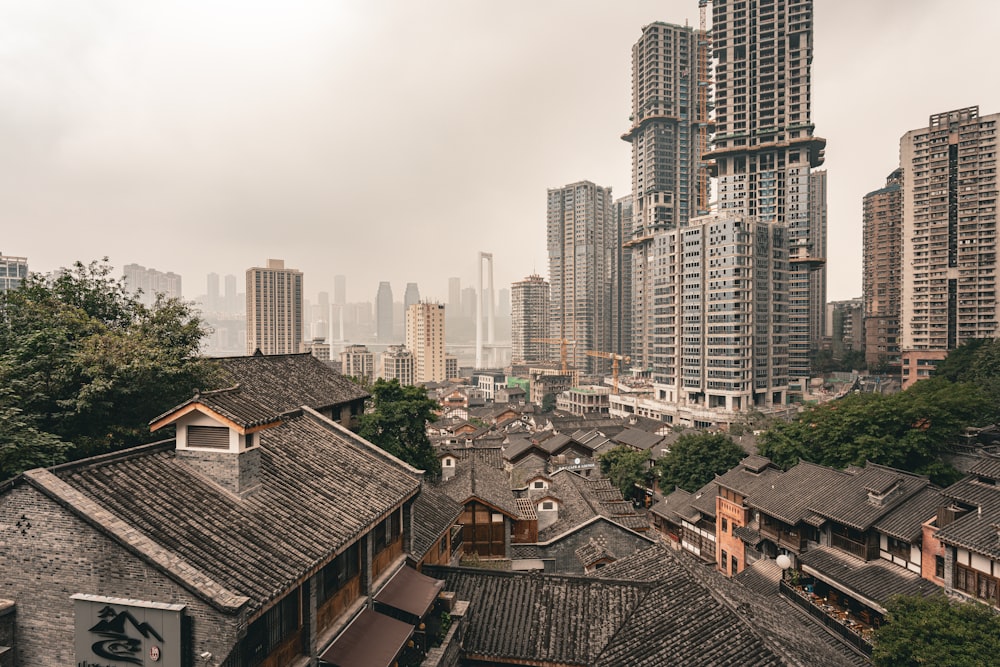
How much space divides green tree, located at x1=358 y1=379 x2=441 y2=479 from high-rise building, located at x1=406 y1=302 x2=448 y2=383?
132m

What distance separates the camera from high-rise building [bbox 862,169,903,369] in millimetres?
117062

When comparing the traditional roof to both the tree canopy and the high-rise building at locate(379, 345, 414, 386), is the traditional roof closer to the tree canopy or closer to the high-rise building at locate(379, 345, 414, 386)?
the tree canopy

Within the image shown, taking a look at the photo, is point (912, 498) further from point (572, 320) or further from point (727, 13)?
point (572, 320)

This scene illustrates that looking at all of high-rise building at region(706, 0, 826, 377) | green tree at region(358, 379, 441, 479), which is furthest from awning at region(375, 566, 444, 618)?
high-rise building at region(706, 0, 826, 377)

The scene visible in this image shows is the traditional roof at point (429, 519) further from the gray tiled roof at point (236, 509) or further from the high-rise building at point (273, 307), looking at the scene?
the high-rise building at point (273, 307)

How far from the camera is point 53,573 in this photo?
834cm

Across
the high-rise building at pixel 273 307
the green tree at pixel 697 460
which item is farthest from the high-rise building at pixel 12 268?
the green tree at pixel 697 460

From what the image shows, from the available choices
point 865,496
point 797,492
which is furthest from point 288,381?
point 865,496

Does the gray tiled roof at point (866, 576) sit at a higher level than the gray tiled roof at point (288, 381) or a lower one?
lower

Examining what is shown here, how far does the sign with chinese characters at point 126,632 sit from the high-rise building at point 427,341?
15513 cm

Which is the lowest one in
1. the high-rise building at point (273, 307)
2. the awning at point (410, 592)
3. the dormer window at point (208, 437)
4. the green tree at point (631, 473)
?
the green tree at point (631, 473)

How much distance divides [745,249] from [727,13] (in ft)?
214

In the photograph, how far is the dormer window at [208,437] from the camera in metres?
10.8

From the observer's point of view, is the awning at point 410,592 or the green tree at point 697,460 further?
the green tree at point 697,460
